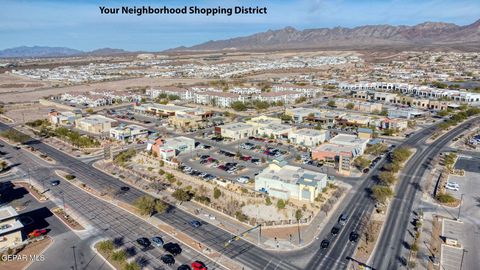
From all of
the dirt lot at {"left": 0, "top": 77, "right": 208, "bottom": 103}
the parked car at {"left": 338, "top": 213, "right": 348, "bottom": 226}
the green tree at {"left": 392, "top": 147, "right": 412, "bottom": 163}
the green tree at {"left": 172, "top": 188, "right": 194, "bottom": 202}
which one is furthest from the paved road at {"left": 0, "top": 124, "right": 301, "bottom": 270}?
the dirt lot at {"left": 0, "top": 77, "right": 208, "bottom": 103}

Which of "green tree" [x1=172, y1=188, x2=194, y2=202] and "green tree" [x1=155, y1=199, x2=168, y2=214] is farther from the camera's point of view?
"green tree" [x1=172, y1=188, x2=194, y2=202]

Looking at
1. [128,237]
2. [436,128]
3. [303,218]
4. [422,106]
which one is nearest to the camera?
[128,237]

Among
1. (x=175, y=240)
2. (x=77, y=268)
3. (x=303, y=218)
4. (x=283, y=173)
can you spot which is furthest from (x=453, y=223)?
(x=77, y=268)

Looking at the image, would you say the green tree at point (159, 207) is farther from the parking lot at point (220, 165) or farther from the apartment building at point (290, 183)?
the apartment building at point (290, 183)

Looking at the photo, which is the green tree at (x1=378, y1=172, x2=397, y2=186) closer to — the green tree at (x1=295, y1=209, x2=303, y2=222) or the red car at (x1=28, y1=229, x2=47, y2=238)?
the green tree at (x1=295, y1=209, x2=303, y2=222)

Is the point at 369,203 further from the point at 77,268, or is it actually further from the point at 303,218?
the point at 77,268

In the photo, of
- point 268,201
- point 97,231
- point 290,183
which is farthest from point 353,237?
point 97,231

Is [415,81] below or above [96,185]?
above
